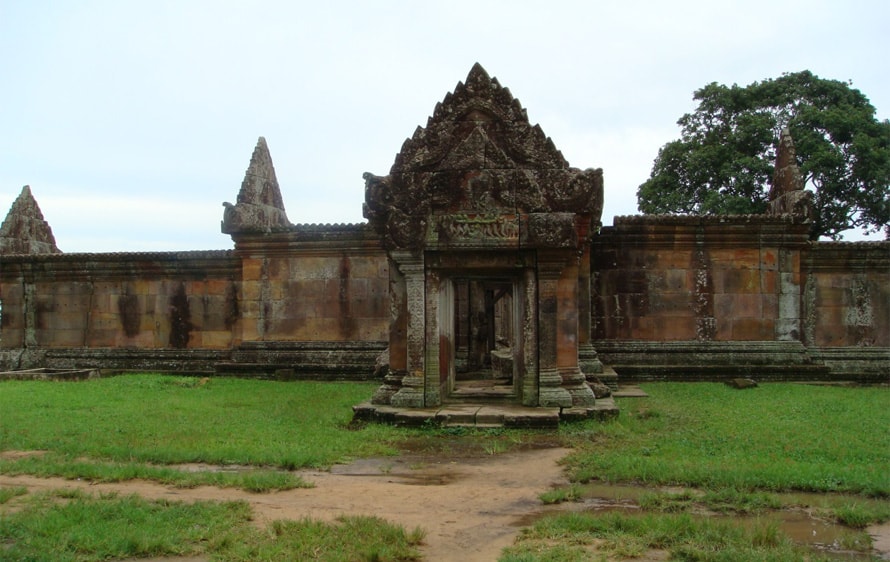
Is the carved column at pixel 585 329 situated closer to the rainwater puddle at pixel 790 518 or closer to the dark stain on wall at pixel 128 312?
the rainwater puddle at pixel 790 518

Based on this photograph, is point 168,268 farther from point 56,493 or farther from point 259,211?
point 56,493

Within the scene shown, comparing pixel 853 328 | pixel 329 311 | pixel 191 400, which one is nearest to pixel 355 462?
pixel 191 400

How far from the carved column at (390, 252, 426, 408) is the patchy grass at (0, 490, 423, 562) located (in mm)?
4085

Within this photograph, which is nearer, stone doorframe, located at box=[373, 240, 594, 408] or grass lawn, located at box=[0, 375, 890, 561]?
grass lawn, located at box=[0, 375, 890, 561]

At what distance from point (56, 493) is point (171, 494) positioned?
0.90 metres

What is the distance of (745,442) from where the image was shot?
7.73 m

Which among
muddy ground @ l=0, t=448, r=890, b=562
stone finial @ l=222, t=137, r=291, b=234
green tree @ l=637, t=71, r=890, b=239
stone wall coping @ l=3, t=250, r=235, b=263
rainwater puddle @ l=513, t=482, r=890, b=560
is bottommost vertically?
muddy ground @ l=0, t=448, r=890, b=562

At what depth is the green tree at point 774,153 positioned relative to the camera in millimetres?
25703

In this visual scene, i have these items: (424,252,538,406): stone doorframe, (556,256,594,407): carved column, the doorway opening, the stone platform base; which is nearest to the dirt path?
the stone platform base

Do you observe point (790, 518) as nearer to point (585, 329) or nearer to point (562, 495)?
point (562, 495)

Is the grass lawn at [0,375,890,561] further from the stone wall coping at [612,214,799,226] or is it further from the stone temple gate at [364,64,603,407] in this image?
the stone wall coping at [612,214,799,226]

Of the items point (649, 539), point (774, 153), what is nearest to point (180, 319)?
point (649, 539)

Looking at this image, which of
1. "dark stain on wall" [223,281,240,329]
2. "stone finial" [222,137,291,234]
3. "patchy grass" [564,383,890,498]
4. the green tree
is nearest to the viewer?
"patchy grass" [564,383,890,498]

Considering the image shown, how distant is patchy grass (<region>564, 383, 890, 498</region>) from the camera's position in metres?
6.12
